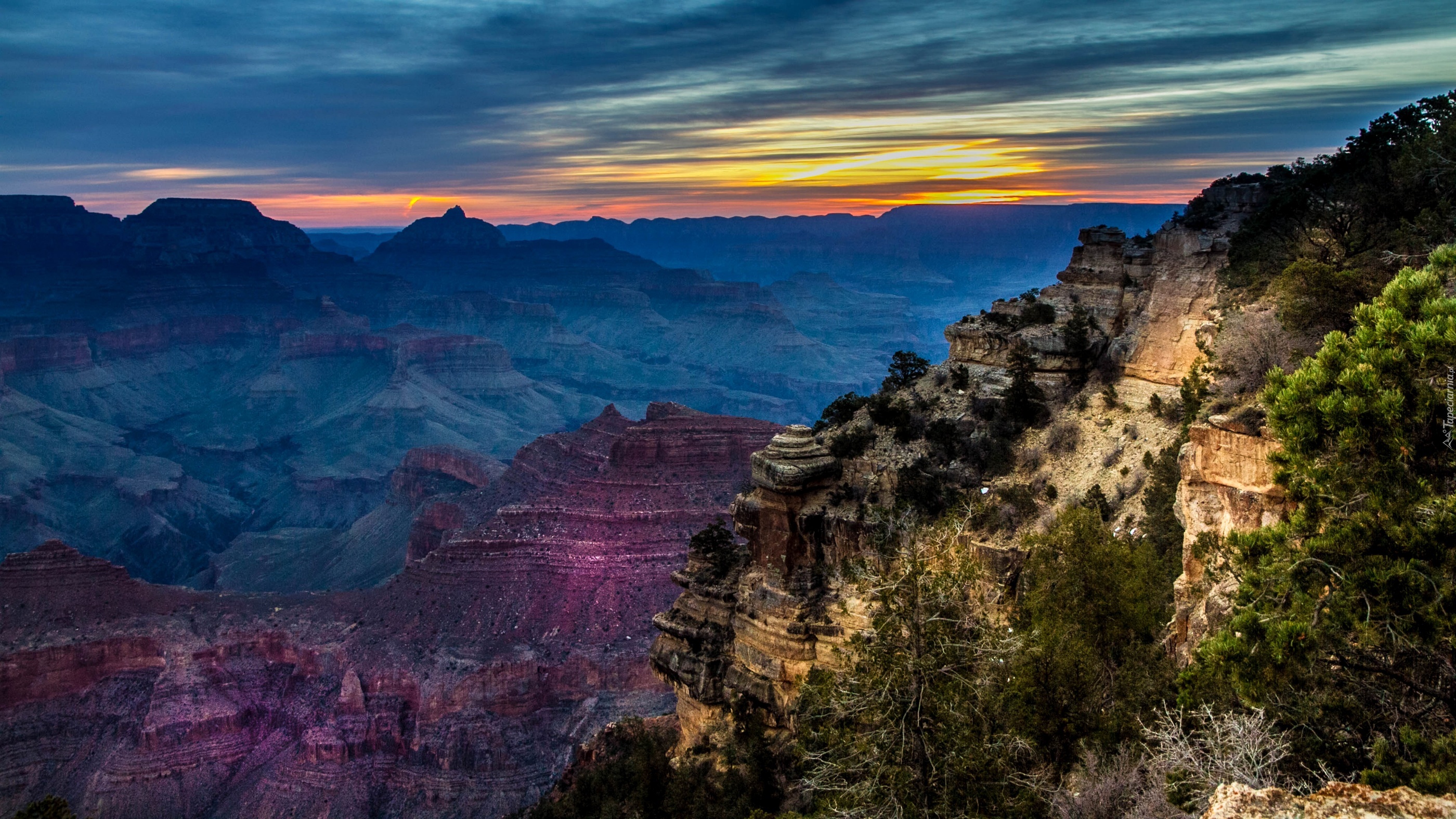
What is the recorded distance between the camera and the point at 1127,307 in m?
24.0

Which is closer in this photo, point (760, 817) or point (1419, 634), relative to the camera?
point (1419, 634)

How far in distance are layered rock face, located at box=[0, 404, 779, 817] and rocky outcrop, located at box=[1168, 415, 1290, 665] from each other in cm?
3202

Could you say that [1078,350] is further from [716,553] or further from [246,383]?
[246,383]

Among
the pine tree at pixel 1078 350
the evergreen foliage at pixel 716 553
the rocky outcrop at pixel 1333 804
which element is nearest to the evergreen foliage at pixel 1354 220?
the pine tree at pixel 1078 350

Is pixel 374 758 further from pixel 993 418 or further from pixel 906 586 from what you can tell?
pixel 906 586

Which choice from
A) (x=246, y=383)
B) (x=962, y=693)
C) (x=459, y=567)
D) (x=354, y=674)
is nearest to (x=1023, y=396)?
(x=962, y=693)

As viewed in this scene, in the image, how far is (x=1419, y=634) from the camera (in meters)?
8.70

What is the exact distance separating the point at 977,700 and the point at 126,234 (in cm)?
20548

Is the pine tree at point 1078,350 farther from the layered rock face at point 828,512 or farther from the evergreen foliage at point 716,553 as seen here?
the evergreen foliage at point 716,553

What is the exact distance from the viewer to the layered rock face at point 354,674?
41.1 m

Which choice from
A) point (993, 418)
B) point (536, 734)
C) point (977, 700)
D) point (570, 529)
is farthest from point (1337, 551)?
point (570, 529)

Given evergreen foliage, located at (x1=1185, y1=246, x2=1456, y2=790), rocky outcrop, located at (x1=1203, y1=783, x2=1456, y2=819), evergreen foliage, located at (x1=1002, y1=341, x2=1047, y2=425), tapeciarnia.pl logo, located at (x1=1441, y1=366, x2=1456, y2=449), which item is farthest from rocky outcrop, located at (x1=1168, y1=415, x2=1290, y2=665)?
evergreen foliage, located at (x1=1002, y1=341, x2=1047, y2=425)

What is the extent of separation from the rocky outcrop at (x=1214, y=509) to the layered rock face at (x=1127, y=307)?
8.27m

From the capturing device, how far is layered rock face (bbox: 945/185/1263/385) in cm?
2164
